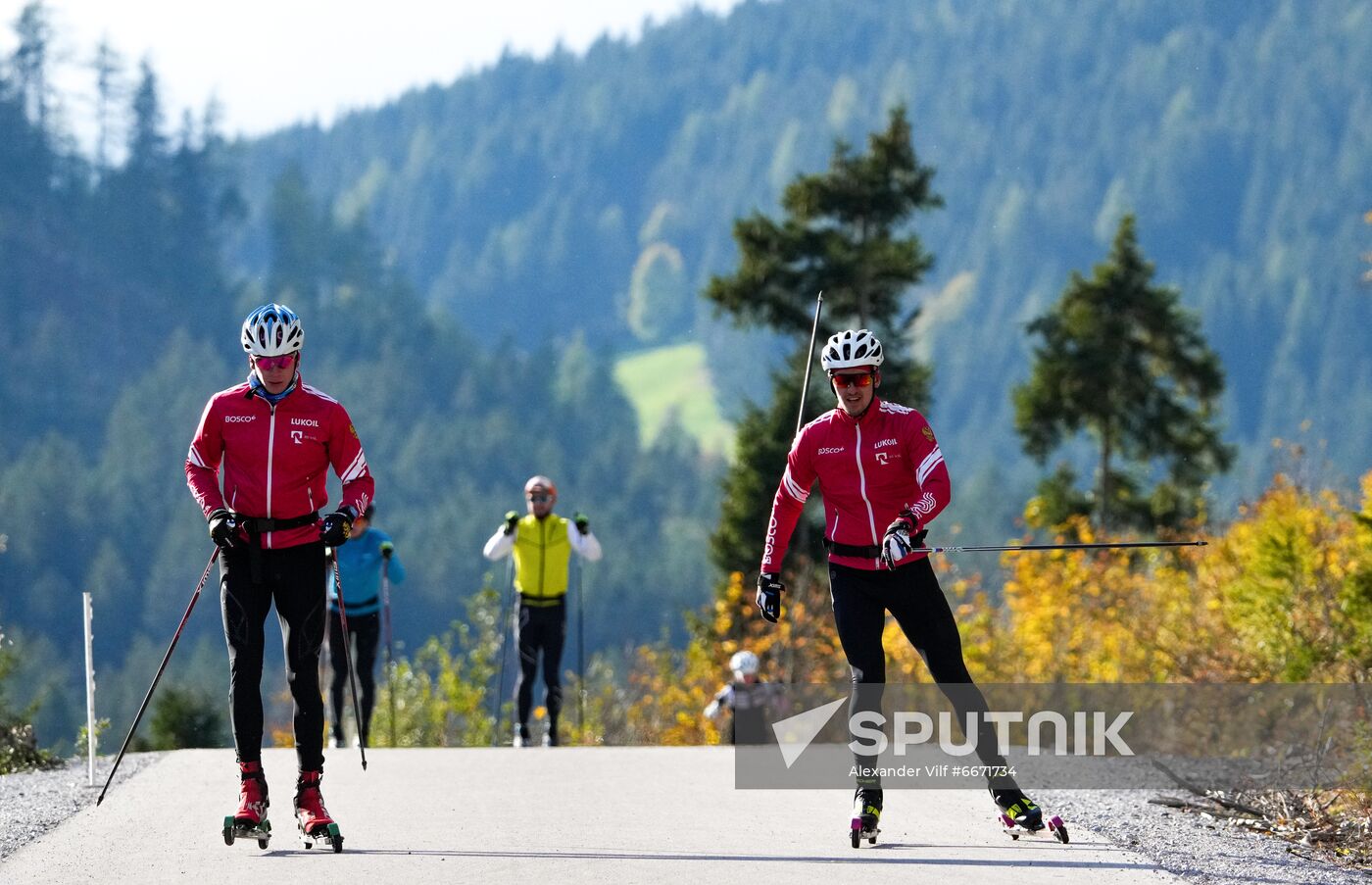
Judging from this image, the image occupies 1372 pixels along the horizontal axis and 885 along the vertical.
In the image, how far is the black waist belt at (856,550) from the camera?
8.95 meters

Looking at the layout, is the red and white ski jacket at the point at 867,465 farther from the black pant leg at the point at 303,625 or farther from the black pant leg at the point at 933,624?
the black pant leg at the point at 303,625

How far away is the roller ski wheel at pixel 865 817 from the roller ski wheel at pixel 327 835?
2.27m

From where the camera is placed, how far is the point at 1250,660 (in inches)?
683

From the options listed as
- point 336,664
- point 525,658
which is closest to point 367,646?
point 336,664

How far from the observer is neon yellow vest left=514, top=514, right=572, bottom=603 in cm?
1577

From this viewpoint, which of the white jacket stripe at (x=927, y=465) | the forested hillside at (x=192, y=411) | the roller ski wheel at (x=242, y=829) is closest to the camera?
the roller ski wheel at (x=242, y=829)

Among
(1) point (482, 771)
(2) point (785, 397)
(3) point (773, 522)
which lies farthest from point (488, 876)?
(2) point (785, 397)

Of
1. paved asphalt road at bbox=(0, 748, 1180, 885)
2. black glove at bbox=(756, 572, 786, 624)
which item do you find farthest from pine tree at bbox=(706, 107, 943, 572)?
black glove at bbox=(756, 572, 786, 624)

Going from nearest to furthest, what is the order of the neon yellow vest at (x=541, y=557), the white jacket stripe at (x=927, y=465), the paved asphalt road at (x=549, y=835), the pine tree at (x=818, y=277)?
the paved asphalt road at (x=549, y=835) < the white jacket stripe at (x=927, y=465) < the neon yellow vest at (x=541, y=557) < the pine tree at (x=818, y=277)

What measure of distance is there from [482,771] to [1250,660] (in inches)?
309

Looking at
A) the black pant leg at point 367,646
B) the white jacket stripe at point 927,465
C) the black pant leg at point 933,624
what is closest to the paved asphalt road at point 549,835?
the black pant leg at point 933,624

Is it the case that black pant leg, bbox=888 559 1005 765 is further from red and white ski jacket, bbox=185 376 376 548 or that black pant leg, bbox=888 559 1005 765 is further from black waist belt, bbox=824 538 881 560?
red and white ski jacket, bbox=185 376 376 548

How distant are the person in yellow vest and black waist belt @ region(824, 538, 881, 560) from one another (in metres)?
6.71

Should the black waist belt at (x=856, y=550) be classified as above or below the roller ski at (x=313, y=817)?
above
